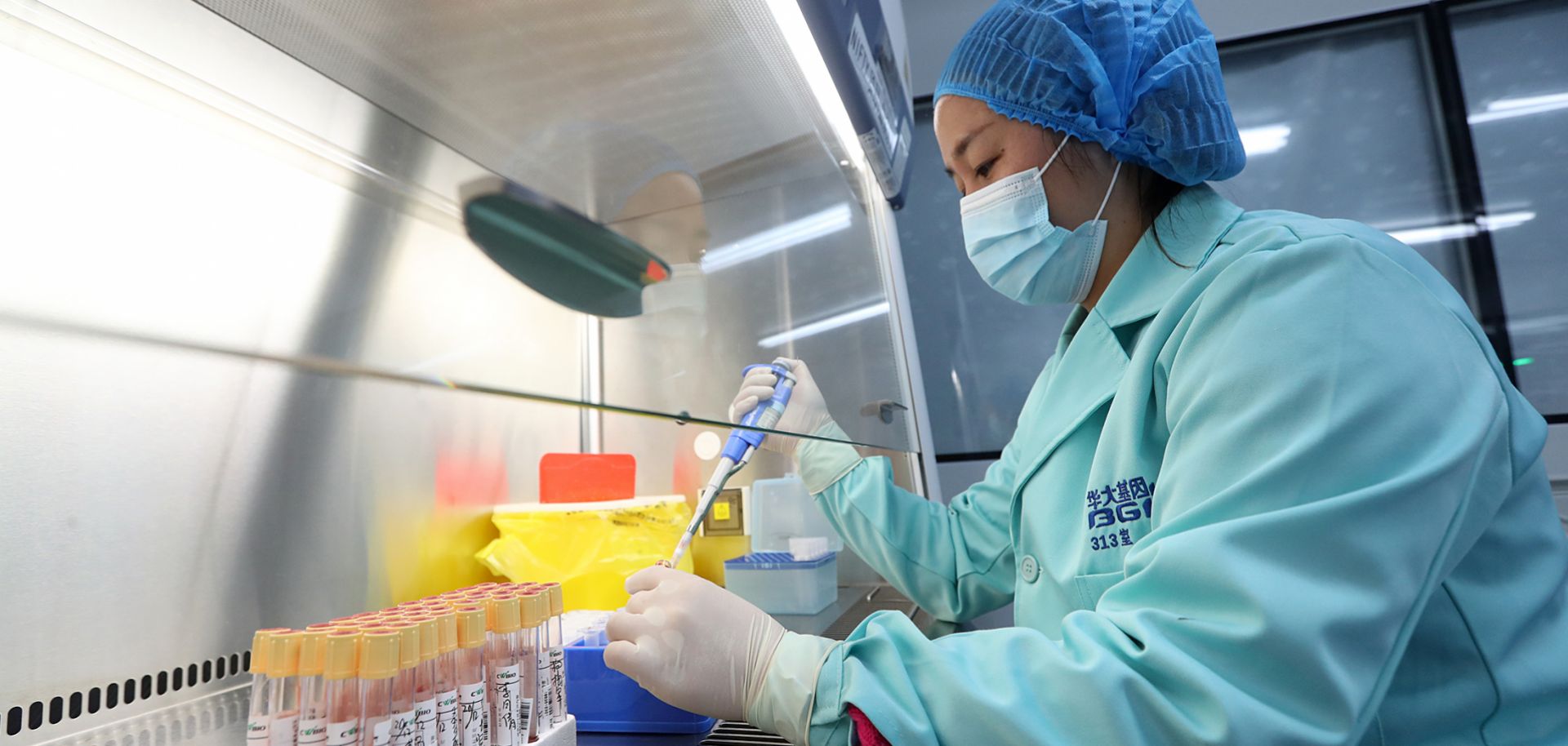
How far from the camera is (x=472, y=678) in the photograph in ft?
2.09

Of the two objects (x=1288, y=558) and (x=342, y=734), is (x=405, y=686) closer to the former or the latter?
(x=342, y=734)

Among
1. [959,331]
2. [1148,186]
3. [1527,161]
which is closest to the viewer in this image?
[1148,186]

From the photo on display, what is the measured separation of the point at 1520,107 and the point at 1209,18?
3.13 feet

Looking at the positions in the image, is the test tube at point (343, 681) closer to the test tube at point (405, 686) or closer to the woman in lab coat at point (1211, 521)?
the test tube at point (405, 686)

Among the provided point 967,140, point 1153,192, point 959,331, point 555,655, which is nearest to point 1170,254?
point 1153,192

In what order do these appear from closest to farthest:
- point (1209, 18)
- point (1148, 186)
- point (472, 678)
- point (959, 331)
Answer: point (472, 678), point (1148, 186), point (1209, 18), point (959, 331)

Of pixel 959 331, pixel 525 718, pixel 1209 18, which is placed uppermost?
pixel 1209 18

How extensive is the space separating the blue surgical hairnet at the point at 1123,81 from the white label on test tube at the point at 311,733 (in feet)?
3.30

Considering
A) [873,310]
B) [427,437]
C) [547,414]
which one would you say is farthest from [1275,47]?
[427,437]

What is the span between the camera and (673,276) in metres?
0.69

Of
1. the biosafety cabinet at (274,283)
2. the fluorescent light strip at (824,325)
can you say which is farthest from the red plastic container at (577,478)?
the fluorescent light strip at (824,325)

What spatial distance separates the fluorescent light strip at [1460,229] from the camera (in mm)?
2262

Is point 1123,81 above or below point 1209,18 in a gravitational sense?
below

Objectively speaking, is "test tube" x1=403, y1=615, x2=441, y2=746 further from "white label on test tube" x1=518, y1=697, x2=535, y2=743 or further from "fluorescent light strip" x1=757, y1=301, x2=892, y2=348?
"fluorescent light strip" x1=757, y1=301, x2=892, y2=348
